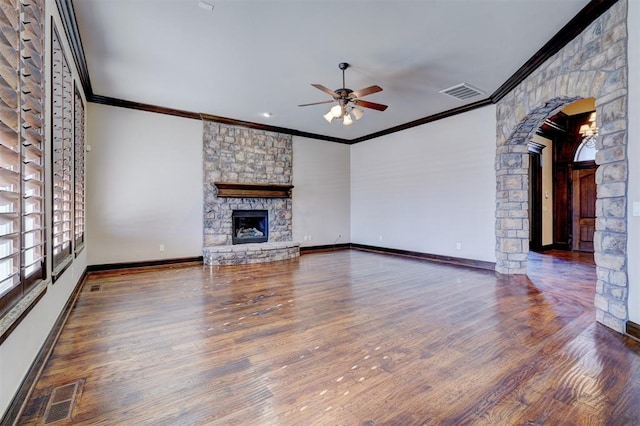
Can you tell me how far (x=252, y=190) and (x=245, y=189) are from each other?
0.16 m

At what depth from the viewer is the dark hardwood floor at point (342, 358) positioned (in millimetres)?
1653

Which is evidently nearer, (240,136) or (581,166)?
(240,136)

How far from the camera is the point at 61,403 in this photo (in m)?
1.71

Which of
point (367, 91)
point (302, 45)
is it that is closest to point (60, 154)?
point (302, 45)

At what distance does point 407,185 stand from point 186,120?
489cm

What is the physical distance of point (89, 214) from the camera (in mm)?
5105

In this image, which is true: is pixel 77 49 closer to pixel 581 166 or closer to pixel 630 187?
pixel 630 187

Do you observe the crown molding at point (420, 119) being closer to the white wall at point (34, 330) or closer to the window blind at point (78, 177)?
the white wall at point (34, 330)

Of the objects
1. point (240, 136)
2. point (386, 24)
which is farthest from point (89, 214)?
point (386, 24)

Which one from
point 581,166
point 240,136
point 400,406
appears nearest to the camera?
point 400,406

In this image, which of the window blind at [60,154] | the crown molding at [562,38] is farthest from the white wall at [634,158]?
the window blind at [60,154]

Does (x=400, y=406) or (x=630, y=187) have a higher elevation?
(x=630, y=187)

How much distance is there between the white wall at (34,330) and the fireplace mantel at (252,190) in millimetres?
3311

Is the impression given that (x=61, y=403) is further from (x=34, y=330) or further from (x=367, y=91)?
(x=367, y=91)
